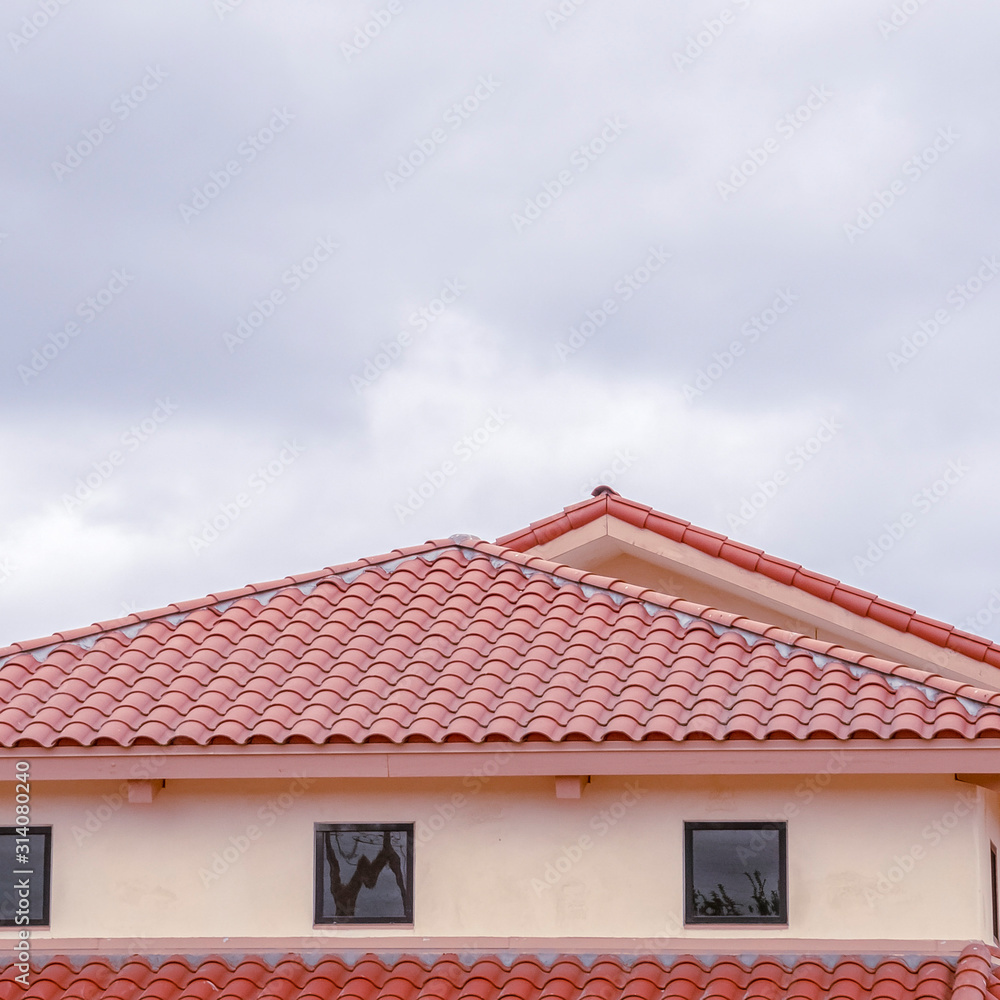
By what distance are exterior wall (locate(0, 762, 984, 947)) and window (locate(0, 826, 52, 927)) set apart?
9cm

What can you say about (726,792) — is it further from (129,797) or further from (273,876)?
(129,797)

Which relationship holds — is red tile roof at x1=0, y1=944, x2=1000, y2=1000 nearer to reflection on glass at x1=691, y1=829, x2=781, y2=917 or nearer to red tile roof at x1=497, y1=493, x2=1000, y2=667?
reflection on glass at x1=691, y1=829, x2=781, y2=917

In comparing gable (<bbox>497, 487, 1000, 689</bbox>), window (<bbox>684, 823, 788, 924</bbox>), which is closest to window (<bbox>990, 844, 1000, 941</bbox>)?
window (<bbox>684, 823, 788, 924</bbox>)

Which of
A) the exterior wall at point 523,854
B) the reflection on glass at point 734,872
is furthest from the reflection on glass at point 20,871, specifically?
the reflection on glass at point 734,872

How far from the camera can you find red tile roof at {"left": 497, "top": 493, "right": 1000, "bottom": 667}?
14.3m

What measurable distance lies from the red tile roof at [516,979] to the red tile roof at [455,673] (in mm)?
1750

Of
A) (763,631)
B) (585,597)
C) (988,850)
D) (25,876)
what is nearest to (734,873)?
(988,850)

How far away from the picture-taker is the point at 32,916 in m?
11.6

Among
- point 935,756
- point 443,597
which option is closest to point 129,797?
point 443,597

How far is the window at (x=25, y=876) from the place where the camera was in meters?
11.6

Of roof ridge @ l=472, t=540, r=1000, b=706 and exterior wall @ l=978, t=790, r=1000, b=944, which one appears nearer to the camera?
exterior wall @ l=978, t=790, r=1000, b=944

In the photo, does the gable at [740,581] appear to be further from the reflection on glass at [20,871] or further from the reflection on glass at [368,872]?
the reflection on glass at [20,871]

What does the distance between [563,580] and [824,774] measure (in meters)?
3.77

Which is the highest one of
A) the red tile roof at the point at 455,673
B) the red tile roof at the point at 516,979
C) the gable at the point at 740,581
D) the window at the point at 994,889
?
the gable at the point at 740,581
